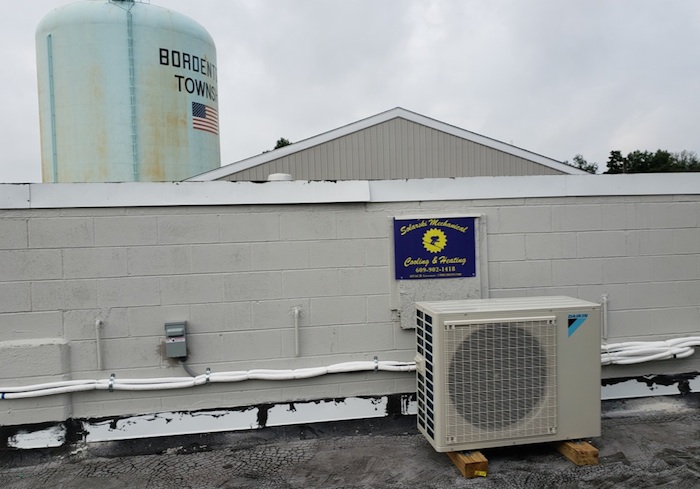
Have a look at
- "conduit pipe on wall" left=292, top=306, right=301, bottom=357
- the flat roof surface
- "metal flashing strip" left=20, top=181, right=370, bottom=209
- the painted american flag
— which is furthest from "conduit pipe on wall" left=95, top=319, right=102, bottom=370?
the painted american flag

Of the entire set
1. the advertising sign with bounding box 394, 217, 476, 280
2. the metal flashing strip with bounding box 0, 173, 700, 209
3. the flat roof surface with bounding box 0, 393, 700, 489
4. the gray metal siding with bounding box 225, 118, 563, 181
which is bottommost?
the flat roof surface with bounding box 0, 393, 700, 489

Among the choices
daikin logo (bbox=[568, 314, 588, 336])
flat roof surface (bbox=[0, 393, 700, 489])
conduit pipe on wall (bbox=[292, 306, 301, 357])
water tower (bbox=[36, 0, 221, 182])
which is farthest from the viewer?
water tower (bbox=[36, 0, 221, 182])

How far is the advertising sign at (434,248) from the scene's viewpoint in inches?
141

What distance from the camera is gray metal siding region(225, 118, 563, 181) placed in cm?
927

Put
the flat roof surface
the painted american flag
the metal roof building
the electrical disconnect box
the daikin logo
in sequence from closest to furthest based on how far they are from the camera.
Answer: the flat roof surface, the daikin logo, the electrical disconnect box, the metal roof building, the painted american flag

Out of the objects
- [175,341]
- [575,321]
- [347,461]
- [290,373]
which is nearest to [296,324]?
[290,373]

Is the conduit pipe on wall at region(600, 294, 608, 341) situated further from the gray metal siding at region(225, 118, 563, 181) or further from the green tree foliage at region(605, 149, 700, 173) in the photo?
the green tree foliage at region(605, 149, 700, 173)

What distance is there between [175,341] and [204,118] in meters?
8.72

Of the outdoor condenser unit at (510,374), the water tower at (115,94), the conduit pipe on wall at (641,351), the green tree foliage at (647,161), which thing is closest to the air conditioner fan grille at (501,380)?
the outdoor condenser unit at (510,374)

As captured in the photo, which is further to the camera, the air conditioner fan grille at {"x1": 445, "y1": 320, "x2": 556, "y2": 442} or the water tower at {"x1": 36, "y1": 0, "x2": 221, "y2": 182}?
the water tower at {"x1": 36, "y1": 0, "x2": 221, "y2": 182}

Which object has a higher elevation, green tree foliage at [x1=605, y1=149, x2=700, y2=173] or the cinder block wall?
green tree foliage at [x1=605, y1=149, x2=700, y2=173]

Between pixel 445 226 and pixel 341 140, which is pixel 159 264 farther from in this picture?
pixel 341 140

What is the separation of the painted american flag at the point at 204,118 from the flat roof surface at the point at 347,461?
8639 mm

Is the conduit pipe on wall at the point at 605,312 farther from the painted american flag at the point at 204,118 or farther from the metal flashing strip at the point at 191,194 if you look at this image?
the painted american flag at the point at 204,118
